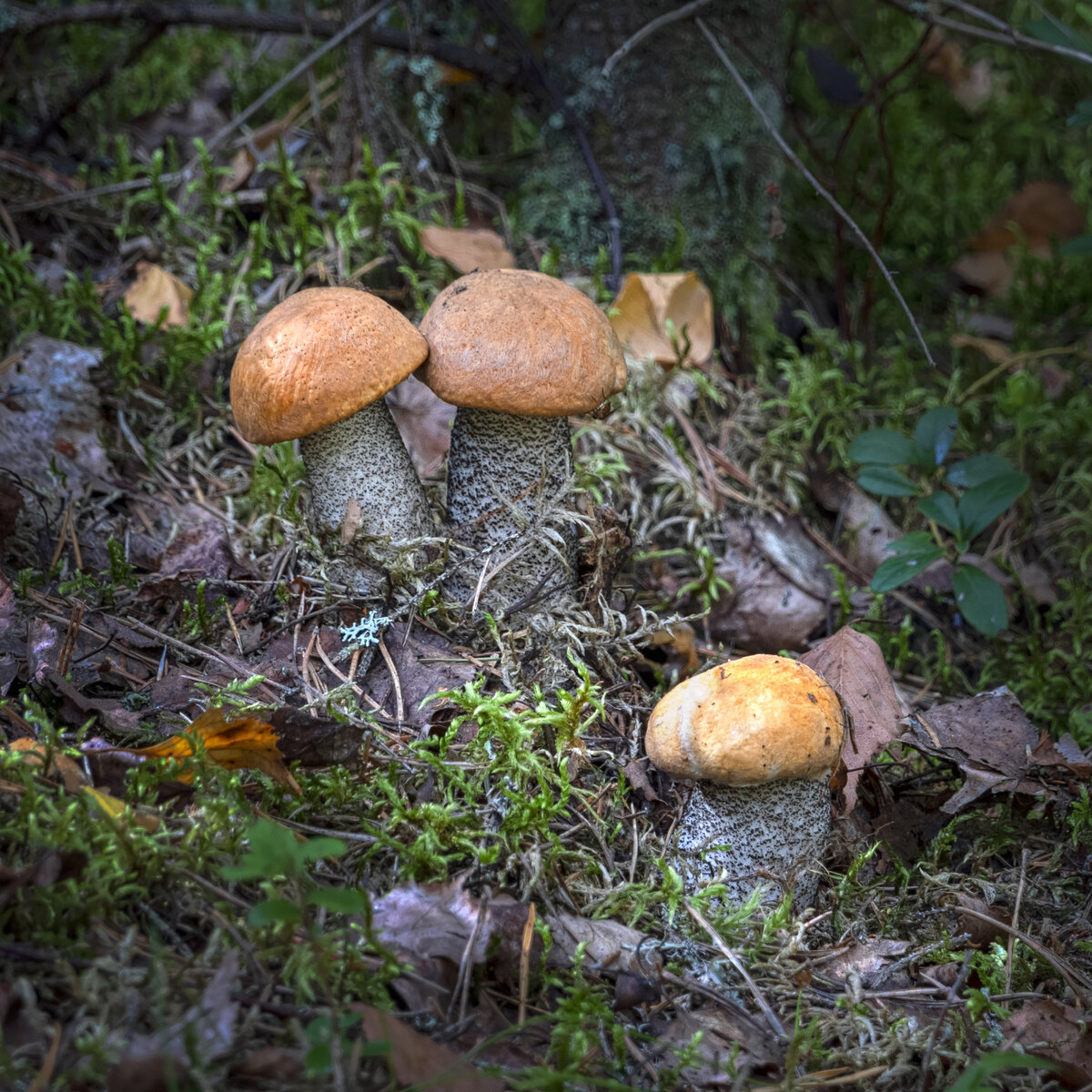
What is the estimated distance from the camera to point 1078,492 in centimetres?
335

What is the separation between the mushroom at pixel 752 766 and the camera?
1.71 metres

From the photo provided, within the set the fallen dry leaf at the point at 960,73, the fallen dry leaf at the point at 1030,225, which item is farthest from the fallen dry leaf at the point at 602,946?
the fallen dry leaf at the point at 960,73

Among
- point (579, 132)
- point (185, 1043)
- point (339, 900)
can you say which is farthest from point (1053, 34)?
point (185, 1043)

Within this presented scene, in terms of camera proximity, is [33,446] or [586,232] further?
[586,232]

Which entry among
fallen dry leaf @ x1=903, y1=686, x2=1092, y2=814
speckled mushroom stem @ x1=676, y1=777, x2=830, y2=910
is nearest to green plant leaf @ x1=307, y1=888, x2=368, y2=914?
speckled mushroom stem @ x1=676, y1=777, x2=830, y2=910

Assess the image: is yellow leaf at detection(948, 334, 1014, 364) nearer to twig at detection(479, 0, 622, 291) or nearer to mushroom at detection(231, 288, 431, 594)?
twig at detection(479, 0, 622, 291)

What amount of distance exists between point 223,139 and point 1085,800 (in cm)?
372

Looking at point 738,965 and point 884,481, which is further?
point 884,481

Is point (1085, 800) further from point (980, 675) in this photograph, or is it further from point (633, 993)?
point (633, 993)

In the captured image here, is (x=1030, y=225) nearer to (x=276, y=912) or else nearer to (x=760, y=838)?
(x=760, y=838)

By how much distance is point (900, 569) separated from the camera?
2.61 meters

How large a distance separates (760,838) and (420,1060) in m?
0.88

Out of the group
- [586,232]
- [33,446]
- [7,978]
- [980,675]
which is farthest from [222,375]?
[980,675]

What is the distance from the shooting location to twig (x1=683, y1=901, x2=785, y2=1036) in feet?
5.32
